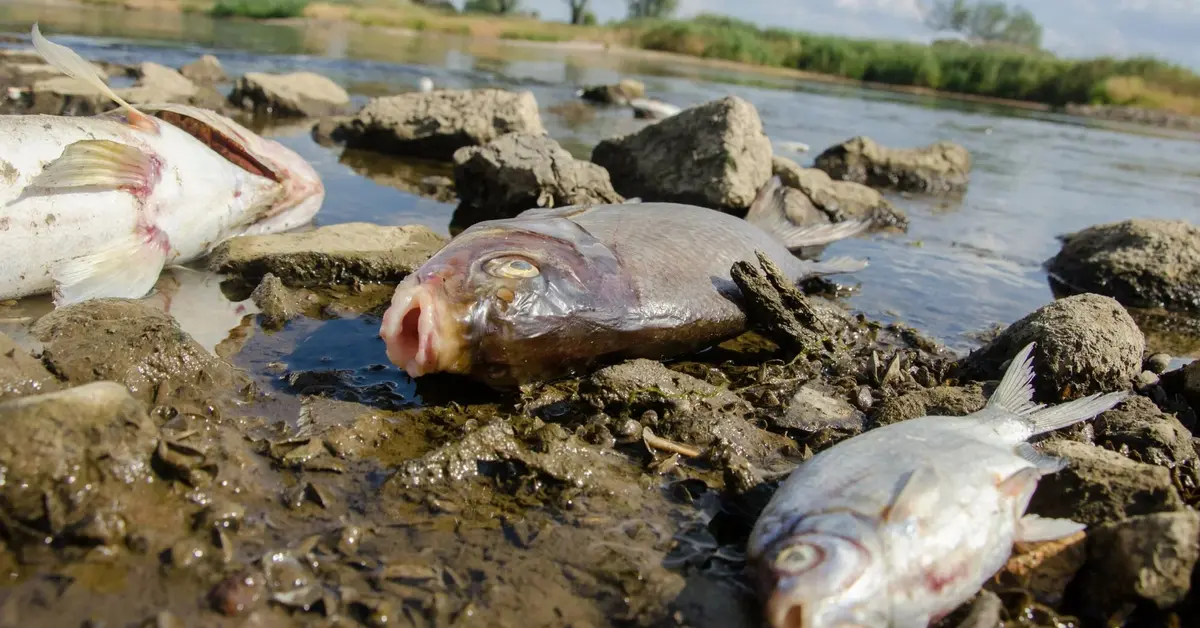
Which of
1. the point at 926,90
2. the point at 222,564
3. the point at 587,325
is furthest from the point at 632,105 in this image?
the point at 926,90

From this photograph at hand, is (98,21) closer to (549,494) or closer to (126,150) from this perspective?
(126,150)

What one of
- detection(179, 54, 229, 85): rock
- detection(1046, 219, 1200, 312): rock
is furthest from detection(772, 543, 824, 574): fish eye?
detection(179, 54, 229, 85): rock

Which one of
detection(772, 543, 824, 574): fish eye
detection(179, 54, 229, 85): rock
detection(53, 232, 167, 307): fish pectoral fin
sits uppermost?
detection(179, 54, 229, 85): rock

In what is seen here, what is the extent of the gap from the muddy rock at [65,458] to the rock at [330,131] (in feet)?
28.7

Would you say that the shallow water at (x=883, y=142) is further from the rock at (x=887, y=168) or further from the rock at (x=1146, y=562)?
the rock at (x=1146, y=562)

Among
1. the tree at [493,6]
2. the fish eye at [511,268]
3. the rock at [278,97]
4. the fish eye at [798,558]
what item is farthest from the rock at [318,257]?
the tree at [493,6]

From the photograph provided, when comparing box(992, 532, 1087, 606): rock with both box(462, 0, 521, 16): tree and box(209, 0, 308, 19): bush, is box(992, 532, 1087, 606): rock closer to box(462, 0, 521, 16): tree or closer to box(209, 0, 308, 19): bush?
box(209, 0, 308, 19): bush

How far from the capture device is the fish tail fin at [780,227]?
7.04m

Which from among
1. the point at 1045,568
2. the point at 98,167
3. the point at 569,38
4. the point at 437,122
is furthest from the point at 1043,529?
the point at 569,38

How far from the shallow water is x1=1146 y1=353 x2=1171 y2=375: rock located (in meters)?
1.14

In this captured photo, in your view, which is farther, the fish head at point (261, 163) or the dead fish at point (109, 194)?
the fish head at point (261, 163)

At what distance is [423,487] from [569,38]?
63.7 meters

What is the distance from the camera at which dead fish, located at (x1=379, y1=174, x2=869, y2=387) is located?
12.4 feet

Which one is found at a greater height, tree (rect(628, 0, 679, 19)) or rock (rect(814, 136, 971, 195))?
tree (rect(628, 0, 679, 19))
